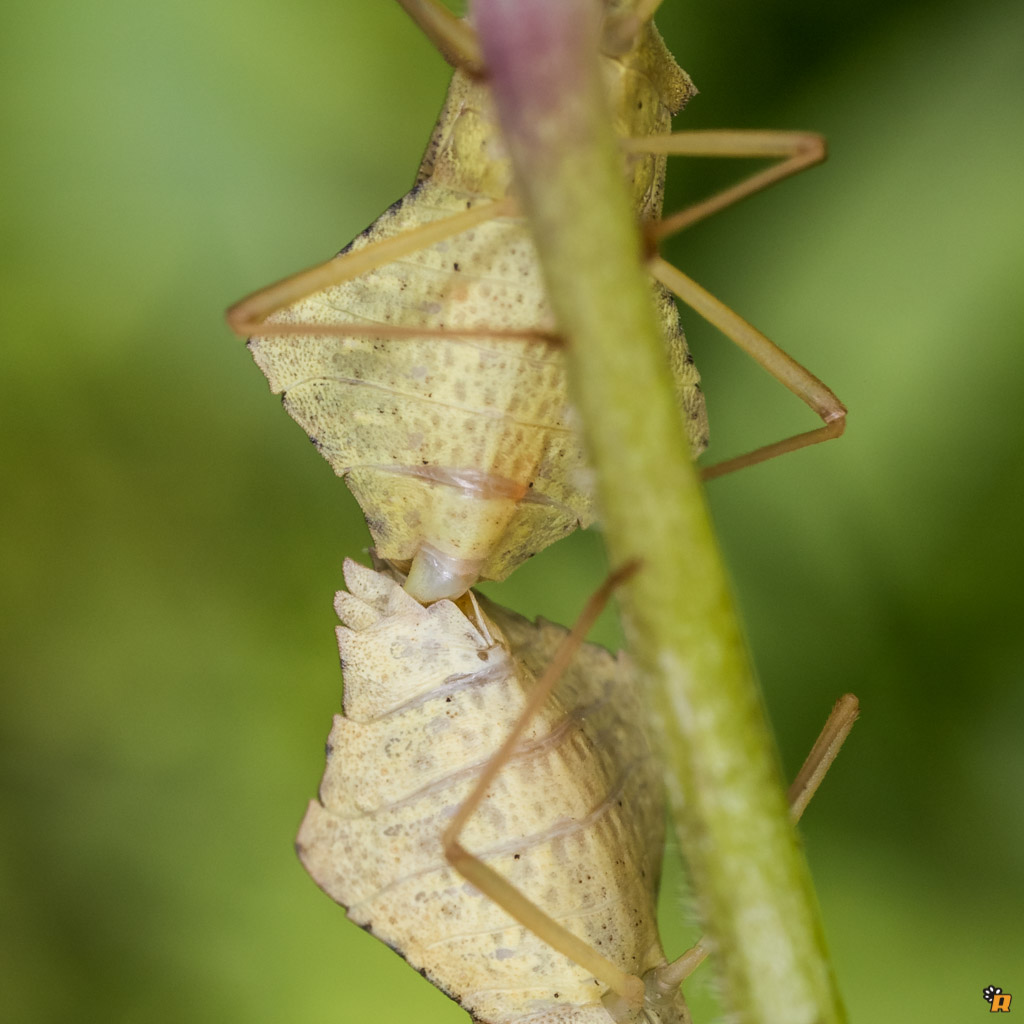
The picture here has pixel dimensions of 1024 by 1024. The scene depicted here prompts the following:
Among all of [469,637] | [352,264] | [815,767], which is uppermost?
[352,264]

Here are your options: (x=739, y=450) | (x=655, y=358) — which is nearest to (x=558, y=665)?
(x=655, y=358)

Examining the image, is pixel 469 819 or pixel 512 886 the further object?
pixel 469 819

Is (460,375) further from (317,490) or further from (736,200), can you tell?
(317,490)

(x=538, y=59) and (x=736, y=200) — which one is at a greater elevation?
(x=538, y=59)

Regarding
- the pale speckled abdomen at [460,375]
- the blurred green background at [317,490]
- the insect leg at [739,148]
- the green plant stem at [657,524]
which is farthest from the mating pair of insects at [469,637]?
the blurred green background at [317,490]
